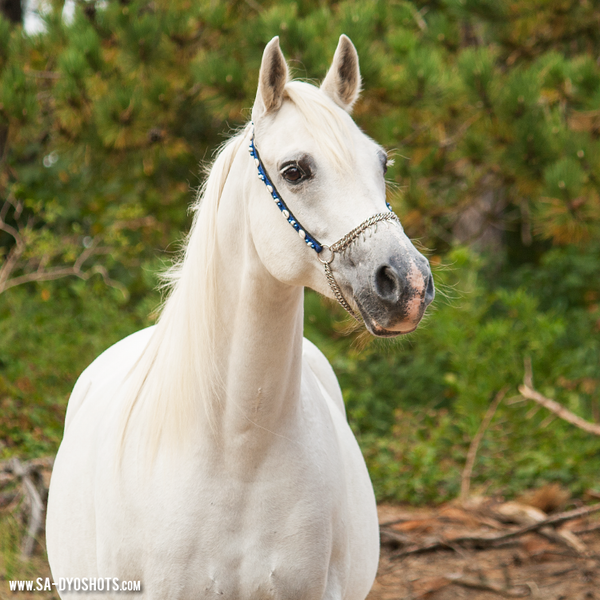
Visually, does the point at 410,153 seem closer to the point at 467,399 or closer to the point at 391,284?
the point at 467,399

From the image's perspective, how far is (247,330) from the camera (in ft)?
5.70

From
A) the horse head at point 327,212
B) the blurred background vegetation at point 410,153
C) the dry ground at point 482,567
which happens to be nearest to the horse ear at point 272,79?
the horse head at point 327,212

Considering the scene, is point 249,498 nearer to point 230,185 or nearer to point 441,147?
point 230,185

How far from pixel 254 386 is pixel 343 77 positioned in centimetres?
89

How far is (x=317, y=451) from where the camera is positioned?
6.08 ft

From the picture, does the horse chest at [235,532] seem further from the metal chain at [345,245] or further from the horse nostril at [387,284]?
the horse nostril at [387,284]

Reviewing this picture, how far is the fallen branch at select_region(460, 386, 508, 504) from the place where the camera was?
489cm

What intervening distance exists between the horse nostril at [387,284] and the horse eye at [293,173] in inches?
12.9

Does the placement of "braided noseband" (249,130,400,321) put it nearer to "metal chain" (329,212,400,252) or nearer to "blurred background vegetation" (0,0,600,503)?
"metal chain" (329,212,400,252)

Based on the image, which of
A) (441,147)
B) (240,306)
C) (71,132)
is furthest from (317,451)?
(71,132)

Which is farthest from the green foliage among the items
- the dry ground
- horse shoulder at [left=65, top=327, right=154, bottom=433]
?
horse shoulder at [left=65, top=327, right=154, bottom=433]

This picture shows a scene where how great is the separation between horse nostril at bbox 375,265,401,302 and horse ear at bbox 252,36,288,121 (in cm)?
56

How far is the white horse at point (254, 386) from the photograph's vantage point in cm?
160

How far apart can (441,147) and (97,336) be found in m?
3.68
